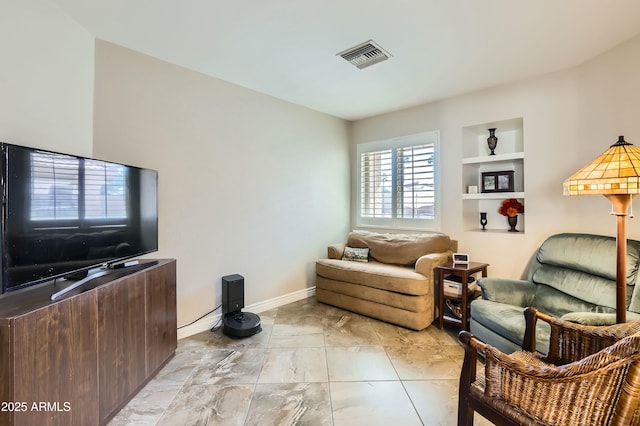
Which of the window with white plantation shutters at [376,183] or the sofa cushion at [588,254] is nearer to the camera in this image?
Answer: the sofa cushion at [588,254]

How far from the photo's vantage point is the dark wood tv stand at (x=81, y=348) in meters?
1.18

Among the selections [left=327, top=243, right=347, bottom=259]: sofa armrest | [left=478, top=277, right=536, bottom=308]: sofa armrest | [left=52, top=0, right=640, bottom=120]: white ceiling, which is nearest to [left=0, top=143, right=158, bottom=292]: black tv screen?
[left=52, top=0, right=640, bottom=120]: white ceiling

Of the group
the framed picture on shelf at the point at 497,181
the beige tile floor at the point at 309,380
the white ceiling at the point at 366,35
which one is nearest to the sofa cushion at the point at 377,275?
the beige tile floor at the point at 309,380

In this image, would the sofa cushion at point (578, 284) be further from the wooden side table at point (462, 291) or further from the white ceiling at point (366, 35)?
the white ceiling at point (366, 35)

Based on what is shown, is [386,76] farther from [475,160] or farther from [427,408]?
[427,408]

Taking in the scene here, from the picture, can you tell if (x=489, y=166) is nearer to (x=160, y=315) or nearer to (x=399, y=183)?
(x=399, y=183)

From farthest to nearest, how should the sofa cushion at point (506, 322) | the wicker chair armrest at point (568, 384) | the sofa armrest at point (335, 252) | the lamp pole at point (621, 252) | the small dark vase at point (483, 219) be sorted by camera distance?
the sofa armrest at point (335, 252) < the small dark vase at point (483, 219) < the sofa cushion at point (506, 322) < the lamp pole at point (621, 252) < the wicker chair armrest at point (568, 384)

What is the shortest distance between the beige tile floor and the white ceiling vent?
2.68 m

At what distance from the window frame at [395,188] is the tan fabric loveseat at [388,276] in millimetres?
309

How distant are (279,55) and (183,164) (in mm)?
1391

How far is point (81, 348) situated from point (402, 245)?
3123mm

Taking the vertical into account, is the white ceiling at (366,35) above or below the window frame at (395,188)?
above

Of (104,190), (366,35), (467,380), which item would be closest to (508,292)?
(467,380)

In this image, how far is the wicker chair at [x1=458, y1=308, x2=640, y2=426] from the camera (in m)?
0.88
